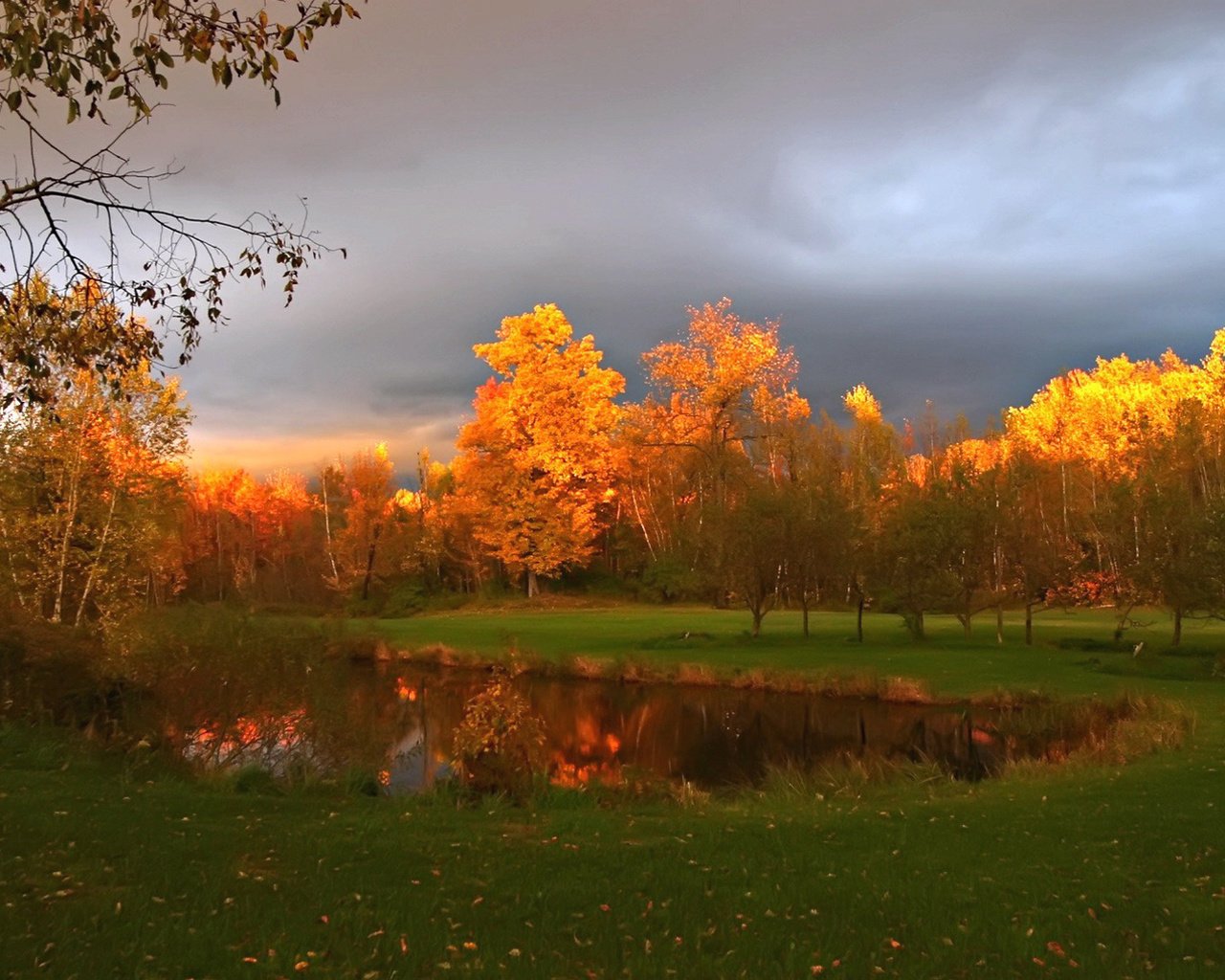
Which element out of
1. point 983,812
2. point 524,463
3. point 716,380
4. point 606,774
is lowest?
point 606,774

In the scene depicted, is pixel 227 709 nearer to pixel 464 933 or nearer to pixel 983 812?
pixel 464 933

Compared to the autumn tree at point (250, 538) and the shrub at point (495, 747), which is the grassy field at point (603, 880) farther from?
the autumn tree at point (250, 538)

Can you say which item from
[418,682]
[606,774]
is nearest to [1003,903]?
[606,774]

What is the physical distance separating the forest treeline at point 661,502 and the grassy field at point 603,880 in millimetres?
4346

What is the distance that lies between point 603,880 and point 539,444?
47.0 metres

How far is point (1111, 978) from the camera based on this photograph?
6.21 meters

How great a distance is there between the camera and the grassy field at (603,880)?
6.28m

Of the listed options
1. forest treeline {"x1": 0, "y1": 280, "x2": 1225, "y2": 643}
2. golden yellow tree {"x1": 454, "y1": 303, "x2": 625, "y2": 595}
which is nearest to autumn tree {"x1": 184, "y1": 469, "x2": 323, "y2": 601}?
forest treeline {"x1": 0, "y1": 280, "x2": 1225, "y2": 643}

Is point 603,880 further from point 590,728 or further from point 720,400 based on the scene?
point 720,400

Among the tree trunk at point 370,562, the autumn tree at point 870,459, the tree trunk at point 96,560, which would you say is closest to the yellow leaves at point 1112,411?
the autumn tree at point 870,459

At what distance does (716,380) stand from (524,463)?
12987 millimetres

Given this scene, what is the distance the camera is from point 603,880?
837 cm

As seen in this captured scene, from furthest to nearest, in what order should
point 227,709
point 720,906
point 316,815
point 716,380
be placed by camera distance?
1. point 716,380
2. point 227,709
3. point 316,815
4. point 720,906

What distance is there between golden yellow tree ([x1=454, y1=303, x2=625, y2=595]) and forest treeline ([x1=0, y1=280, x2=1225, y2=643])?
154 millimetres
